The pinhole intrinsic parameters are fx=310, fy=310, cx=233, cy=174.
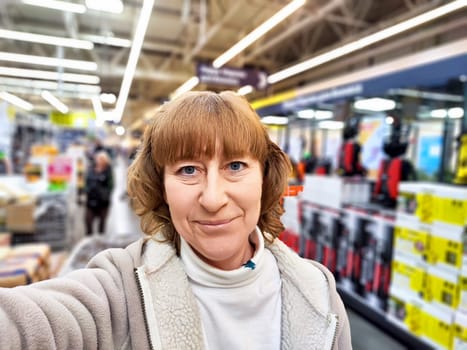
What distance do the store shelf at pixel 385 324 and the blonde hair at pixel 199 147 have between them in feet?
7.57

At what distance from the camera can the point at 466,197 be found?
8.80 ft

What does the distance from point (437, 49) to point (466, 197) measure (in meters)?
2.10

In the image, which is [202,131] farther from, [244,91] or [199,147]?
[244,91]

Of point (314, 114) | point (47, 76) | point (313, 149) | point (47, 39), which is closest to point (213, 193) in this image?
point (47, 39)

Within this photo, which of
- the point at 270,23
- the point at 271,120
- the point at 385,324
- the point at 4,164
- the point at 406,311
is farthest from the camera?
the point at 4,164

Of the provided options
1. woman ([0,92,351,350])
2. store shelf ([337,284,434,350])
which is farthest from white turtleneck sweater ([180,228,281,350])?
store shelf ([337,284,434,350])

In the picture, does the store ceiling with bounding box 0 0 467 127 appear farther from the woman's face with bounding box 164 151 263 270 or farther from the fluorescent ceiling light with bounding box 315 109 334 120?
the woman's face with bounding box 164 151 263 270

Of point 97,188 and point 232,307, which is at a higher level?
point 232,307

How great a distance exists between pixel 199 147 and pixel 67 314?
459 mm

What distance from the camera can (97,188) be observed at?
522 cm

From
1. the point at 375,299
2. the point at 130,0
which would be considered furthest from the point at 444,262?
the point at 130,0

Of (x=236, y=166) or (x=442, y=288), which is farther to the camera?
(x=442, y=288)

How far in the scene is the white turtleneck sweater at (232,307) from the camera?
0.81 meters

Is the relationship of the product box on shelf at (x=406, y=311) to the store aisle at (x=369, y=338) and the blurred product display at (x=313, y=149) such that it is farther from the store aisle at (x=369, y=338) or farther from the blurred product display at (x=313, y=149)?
the store aisle at (x=369, y=338)
